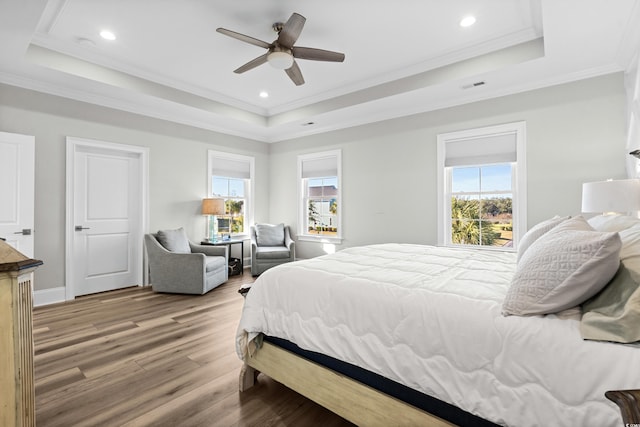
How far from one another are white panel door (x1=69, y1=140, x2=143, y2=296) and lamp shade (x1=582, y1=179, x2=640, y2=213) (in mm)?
5286

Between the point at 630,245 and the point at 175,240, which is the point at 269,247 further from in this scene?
the point at 630,245

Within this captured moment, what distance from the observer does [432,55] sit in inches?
143

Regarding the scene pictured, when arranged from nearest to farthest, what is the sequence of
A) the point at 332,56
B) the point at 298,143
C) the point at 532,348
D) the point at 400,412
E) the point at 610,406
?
the point at 610,406
the point at 532,348
the point at 400,412
the point at 332,56
the point at 298,143

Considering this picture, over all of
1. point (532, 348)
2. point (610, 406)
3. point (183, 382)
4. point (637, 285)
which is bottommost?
point (183, 382)

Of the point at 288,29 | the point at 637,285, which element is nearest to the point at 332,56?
the point at 288,29

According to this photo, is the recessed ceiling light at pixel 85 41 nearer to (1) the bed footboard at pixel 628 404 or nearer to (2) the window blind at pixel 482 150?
(2) the window blind at pixel 482 150

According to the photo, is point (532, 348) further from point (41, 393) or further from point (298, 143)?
point (298, 143)

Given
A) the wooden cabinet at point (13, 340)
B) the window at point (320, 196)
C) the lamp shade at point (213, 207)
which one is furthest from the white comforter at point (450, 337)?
the window at point (320, 196)

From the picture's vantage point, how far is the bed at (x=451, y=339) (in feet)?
3.23

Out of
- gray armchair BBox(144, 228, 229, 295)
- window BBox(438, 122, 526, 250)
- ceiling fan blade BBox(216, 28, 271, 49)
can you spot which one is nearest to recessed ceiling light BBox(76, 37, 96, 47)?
ceiling fan blade BBox(216, 28, 271, 49)

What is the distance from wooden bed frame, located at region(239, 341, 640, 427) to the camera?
53.1 inches

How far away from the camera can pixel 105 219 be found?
14.1 ft

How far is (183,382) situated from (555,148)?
432 centimetres

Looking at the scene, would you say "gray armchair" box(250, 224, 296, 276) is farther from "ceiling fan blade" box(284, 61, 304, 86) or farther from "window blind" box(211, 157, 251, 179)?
"ceiling fan blade" box(284, 61, 304, 86)
